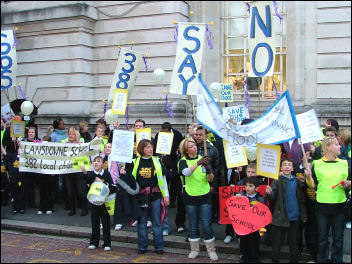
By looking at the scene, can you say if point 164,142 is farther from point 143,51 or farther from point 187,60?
point 143,51

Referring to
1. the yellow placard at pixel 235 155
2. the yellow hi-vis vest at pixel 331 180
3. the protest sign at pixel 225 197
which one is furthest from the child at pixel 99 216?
the yellow hi-vis vest at pixel 331 180

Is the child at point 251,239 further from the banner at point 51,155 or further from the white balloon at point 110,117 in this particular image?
the white balloon at point 110,117

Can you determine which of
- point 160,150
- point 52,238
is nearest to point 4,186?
point 52,238

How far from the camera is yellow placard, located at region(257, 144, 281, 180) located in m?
6.16

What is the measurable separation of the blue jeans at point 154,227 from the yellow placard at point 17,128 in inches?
169

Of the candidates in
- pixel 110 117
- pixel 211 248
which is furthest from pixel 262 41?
pixel 110 117

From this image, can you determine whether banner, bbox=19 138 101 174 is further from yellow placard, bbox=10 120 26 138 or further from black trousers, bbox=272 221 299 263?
black trousers, bbox=272 221 299 263

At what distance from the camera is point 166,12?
1276 centimetres

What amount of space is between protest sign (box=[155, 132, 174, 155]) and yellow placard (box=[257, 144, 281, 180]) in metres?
2.06

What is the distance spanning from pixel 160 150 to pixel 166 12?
5.89m

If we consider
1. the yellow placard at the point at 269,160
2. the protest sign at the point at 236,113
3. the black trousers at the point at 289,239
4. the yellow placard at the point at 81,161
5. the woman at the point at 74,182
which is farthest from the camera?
the woman at the point at 74,182

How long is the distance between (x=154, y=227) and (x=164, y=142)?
178 cm

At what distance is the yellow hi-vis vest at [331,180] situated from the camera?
5945 millimetres

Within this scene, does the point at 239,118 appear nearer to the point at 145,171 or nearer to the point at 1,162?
the point at 145,171
